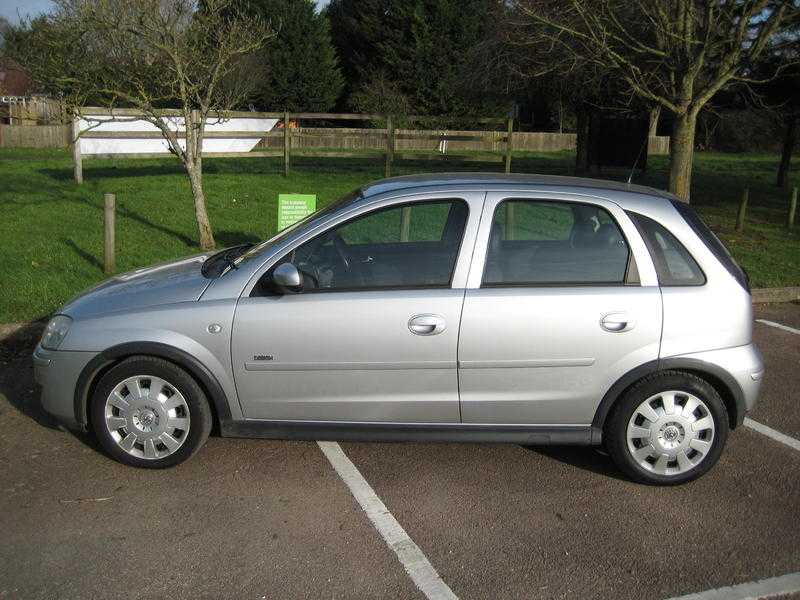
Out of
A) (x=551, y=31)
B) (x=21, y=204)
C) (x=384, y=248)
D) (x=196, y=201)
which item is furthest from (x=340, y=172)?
(x=384, y=248)

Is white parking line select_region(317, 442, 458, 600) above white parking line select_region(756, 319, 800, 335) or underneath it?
underneath

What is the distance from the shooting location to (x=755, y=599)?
11.7ft

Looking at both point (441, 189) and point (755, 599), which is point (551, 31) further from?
point (755, 599)

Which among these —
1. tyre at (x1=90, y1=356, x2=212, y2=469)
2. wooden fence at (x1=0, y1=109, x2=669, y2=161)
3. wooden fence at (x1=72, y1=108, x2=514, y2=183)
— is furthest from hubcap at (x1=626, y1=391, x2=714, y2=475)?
wooden fence at (x1=0, y1=109, x2=669, y2=161)

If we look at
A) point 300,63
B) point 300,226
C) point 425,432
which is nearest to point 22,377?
point 300,226

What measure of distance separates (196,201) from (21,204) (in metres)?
A: 4.68

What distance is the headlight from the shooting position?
15.6 feet

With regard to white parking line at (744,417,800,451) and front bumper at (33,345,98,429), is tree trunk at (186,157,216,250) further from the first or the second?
white parking line at (744,417,800,451)

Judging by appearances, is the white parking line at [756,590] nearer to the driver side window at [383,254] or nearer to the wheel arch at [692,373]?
the wheel arch at [692,373]

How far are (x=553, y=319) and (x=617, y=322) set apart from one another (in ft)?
1.15

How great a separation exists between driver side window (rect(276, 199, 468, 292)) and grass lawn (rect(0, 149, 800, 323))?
3931 millimetres

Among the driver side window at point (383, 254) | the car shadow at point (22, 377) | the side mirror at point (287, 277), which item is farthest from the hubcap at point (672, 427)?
the car shadow at point (22, 377)

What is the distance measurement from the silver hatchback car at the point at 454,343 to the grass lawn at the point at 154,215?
3.43 meters

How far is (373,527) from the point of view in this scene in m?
4.15
